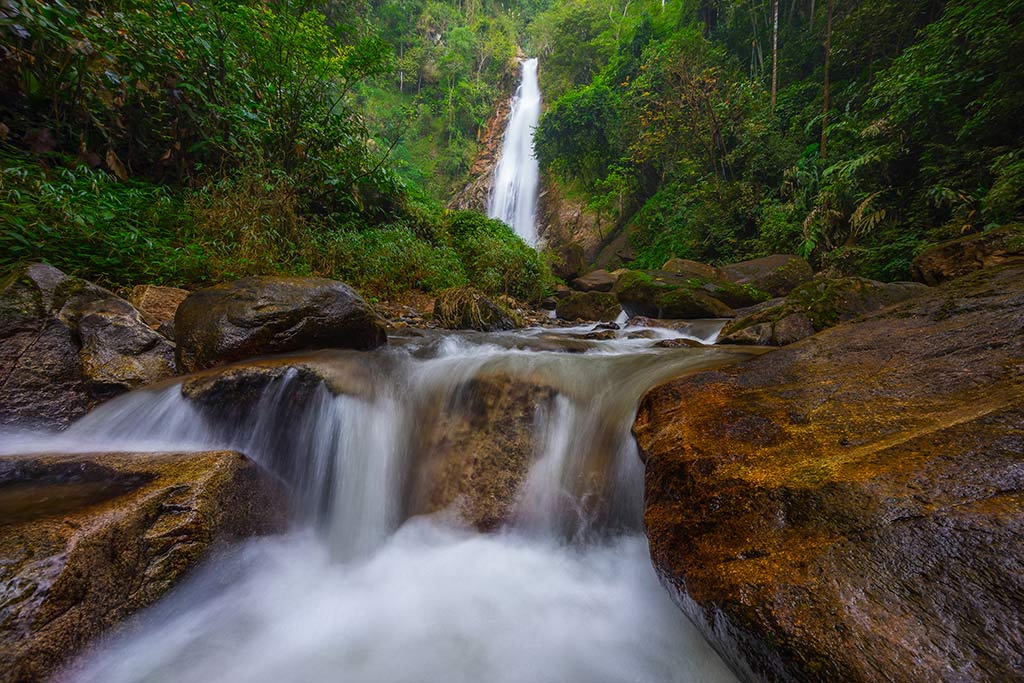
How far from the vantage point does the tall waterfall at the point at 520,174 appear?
20516mm

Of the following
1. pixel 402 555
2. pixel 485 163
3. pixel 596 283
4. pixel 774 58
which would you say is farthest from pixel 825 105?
pixel 485 163

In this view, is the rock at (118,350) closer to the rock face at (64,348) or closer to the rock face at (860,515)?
the rock face at (64,348)

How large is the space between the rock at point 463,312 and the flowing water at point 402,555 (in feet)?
8.01

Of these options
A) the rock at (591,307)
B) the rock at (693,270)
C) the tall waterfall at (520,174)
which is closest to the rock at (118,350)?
the rock at (591,307)

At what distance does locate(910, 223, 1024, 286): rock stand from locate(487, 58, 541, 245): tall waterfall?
14951 mm

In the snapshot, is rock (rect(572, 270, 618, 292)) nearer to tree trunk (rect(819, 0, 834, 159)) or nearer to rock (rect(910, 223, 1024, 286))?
tree trunk (rect(819, 0, 834, 159))

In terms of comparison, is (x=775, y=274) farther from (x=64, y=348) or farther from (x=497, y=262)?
(x=64, y=348)

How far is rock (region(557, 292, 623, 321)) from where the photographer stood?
28.3 feet

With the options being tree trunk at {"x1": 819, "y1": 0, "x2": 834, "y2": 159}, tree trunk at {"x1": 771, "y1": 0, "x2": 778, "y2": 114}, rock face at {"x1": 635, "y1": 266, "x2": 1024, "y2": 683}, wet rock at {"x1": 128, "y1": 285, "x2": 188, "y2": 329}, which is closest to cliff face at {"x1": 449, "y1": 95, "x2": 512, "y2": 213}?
tree trunk at {"x1": 771, "y1": 0, "x2": 778, "y2": 114}

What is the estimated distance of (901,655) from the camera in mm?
881

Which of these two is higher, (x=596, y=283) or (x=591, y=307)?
(x=596, y=283)

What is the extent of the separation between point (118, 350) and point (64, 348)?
28cm

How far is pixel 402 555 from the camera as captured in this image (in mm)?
2234

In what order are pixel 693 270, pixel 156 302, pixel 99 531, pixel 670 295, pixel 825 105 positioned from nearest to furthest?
pixel 99 531, pixel 156 302, pixel 670 295, pixel 693 270, pixel 825 105
